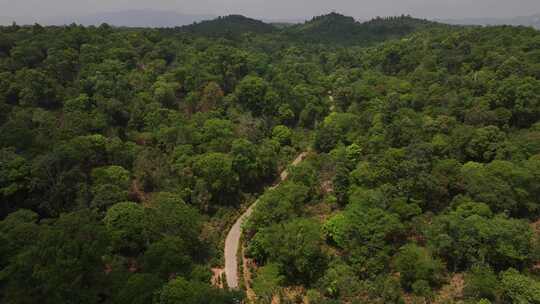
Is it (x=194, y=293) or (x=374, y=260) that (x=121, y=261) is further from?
(x=374, y=260)

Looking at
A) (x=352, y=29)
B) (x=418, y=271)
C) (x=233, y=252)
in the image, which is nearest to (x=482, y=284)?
(x=418, y=271)

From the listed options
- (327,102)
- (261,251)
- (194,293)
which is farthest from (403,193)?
(327,102)

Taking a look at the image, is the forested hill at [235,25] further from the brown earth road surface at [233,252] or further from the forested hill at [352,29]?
the brown earth road surface at [233,252]

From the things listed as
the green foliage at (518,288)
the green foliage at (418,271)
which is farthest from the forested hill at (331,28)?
the green foliage at (518,288)

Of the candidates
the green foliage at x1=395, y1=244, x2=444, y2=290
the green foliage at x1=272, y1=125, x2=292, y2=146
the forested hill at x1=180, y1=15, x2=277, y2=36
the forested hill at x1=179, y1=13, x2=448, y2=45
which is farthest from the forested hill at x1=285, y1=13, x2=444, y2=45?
the green foliage at x1=395, y1=244, x2=444, y2=290

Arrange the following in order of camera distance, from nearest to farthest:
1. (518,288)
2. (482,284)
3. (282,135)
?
(518,288) < (482,284) < (282,135)

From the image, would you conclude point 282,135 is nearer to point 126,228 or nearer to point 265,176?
point 265,176

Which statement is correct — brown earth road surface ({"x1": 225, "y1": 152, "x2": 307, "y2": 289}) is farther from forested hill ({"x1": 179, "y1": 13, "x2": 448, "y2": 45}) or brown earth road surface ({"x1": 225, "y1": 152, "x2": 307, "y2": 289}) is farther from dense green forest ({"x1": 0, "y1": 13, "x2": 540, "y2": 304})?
forested hill ({"x1": 179, "y1": 13, "x2": 448, "y2": 45})

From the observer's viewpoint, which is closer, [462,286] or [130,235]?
[462,286]
